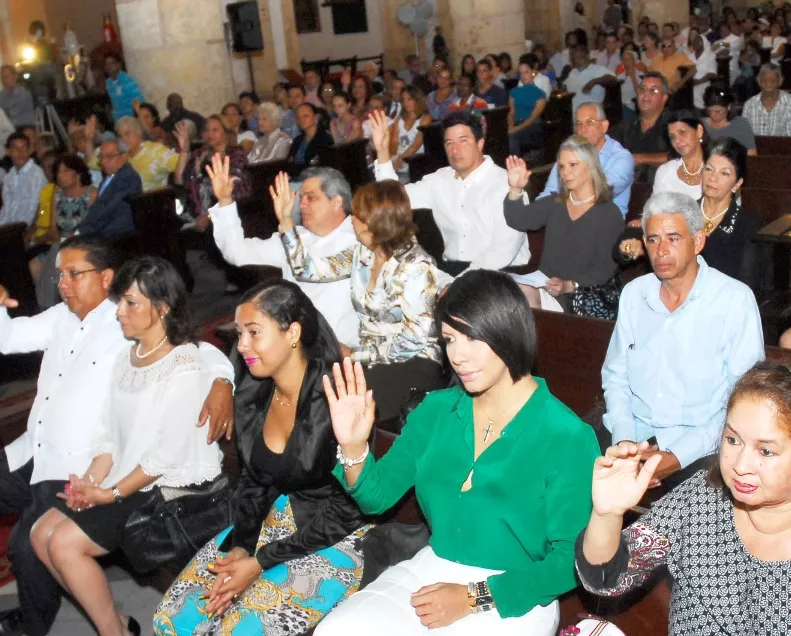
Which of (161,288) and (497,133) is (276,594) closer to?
(161,288)

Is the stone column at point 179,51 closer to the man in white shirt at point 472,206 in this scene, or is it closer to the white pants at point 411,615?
the man in white shirt at point 472,206

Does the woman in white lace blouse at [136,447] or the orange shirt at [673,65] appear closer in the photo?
the woman in white lace blouse at [136,447]

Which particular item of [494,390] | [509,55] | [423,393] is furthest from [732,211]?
→ [509,55]

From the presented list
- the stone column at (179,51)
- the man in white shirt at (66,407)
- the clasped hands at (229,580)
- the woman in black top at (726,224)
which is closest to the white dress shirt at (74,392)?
the man in white shirt at (66,407)

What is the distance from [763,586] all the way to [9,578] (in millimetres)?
2840

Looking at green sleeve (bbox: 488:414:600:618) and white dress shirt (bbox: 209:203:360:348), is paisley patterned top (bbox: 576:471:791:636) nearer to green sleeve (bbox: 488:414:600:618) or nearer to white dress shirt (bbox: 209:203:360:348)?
green sleeve (bbox: 488:414:600:618)

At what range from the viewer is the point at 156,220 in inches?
245

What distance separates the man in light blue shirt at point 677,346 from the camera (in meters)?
2.72

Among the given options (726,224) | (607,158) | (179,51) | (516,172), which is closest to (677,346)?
(726,224)

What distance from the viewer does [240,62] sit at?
1114cm

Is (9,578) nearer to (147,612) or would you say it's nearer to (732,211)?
(147,612)

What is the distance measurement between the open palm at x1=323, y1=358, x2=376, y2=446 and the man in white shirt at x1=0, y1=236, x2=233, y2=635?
905 mm

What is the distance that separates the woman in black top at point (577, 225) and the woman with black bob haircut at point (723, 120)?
7.00ft

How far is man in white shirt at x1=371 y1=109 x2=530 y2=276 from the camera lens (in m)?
4.59
